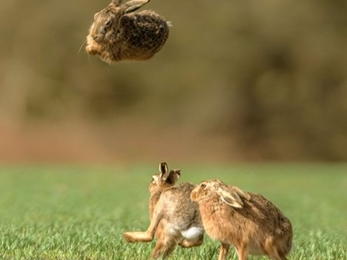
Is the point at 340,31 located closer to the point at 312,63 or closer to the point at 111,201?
the point at 312,63

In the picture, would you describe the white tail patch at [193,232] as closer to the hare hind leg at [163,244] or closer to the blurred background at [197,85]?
the hare hind leg at [163,244]

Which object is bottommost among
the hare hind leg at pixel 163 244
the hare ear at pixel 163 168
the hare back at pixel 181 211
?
the hare hind leg at pixel 163 244

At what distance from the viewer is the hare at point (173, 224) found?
7090mm

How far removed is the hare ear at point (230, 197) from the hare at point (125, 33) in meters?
1.34

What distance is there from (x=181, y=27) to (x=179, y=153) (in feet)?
14.6

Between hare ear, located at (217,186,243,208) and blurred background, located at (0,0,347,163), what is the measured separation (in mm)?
25858

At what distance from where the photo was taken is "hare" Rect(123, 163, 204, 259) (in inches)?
279

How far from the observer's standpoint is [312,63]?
33469 mm

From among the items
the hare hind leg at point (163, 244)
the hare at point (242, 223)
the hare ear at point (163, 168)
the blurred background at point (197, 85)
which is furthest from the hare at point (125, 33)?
the blurred background at point (197, 85)

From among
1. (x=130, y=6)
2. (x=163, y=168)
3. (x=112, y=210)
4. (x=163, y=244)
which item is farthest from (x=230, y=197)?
(x=112, y=210)

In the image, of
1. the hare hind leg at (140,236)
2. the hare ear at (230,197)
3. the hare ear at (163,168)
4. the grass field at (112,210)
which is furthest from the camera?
the grass field at (112,210)

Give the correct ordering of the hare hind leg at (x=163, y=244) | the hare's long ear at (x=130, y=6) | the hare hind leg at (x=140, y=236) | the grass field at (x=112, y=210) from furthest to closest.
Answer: the grass field at (x=112, y=210) < the hare's long ear at (x=130, y=6) < the hare hind leg at (x=163, y=244) < the hare hind leg at (x=140, y=236)

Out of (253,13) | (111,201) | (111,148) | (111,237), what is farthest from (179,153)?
(111,237)

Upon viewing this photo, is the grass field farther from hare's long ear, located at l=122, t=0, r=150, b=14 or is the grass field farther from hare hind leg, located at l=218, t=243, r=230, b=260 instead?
hare's long ear, located at l=122, t=0, r=150, b=14
